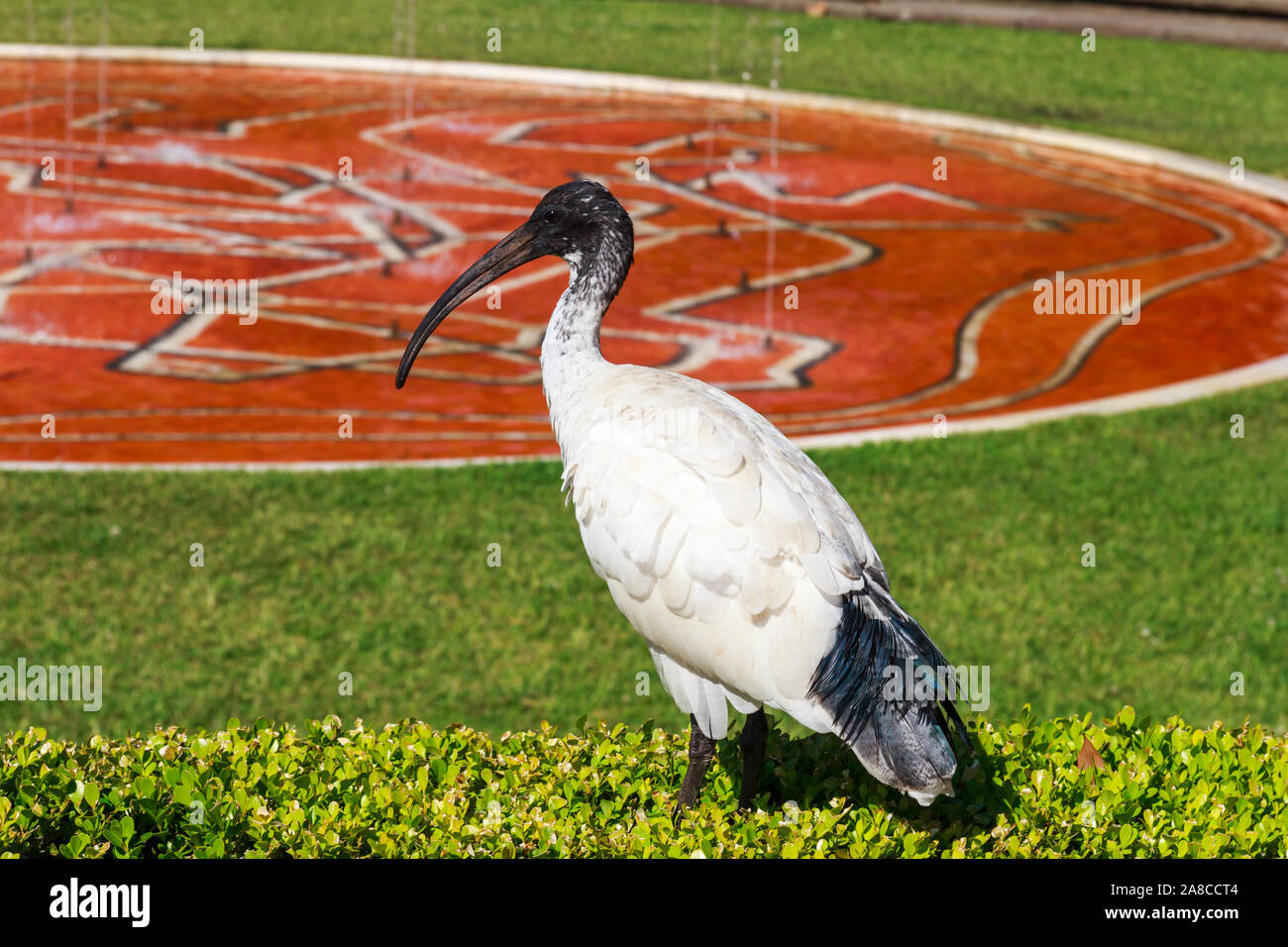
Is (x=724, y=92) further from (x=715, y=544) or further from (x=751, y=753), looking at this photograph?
(x=715, y=544)

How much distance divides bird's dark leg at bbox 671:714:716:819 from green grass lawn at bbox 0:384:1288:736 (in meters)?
1.99

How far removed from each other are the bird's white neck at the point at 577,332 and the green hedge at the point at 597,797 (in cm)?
100

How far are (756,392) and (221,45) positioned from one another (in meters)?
15.3

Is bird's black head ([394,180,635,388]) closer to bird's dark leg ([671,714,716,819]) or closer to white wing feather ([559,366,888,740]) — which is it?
white wing feather ([559,366,888,740])

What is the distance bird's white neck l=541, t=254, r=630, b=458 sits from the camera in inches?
182

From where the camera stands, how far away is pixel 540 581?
7.48m

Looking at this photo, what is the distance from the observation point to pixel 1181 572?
7.70m

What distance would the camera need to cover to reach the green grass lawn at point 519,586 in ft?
21.8

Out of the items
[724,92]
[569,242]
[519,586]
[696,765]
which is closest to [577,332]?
[569,242]

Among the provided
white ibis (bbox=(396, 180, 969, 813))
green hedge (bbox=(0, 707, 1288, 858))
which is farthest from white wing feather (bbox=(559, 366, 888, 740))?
green hedge (bbox=(0, 707, 1288, 858))

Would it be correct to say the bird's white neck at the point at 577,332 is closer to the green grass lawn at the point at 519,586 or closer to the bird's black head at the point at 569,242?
the bird's black head at the point at 569,242

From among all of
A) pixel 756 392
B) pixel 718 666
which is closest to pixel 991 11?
pixel 756 392

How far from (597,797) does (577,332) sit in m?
1.36

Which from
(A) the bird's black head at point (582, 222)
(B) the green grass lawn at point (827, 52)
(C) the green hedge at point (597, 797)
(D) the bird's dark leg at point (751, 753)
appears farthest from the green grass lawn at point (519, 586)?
(B) the green grass lawn at point (827, 52)
